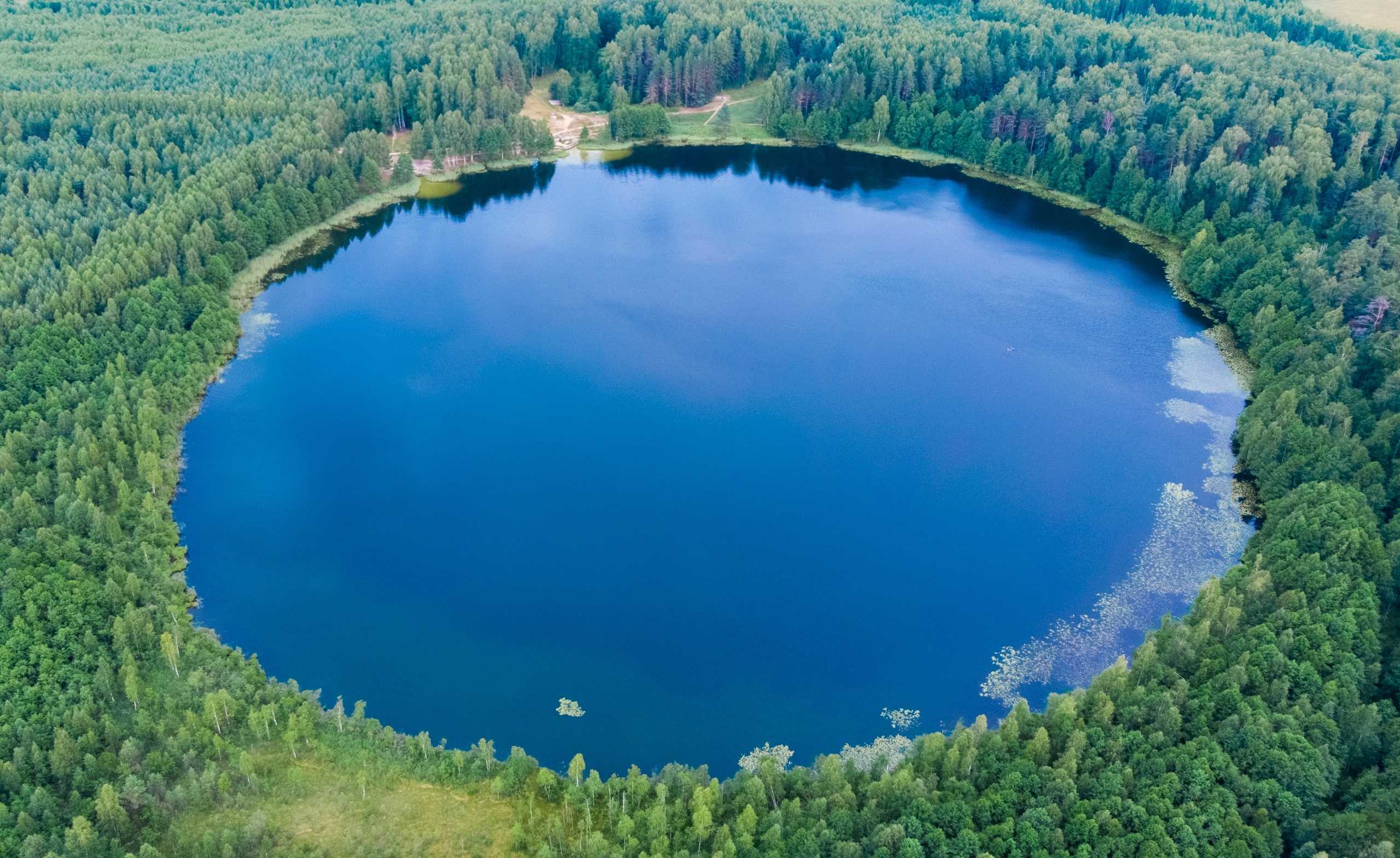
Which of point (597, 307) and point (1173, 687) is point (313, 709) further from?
point (597, 307)

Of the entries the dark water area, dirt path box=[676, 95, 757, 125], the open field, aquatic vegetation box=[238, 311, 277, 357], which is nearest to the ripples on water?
the dark water area

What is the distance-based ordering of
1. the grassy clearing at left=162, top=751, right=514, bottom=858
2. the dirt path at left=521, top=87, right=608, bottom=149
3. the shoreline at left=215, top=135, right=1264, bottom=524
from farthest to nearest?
the dirt path at left=521, top=87, right=608, bottom=149, the shoreline at left=215, top=135, right=1264, bottom=524, the grassy clearing at left=162, top=751, right=514, bottom=858

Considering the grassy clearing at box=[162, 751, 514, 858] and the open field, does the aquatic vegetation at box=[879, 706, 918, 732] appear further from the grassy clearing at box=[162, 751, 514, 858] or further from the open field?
the open field

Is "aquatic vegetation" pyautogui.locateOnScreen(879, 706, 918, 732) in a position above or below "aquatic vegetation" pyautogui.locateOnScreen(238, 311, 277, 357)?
below

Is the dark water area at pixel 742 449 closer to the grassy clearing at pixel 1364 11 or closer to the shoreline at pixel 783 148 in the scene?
the shoreline at pixel 783 148

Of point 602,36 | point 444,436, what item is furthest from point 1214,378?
point 602,36

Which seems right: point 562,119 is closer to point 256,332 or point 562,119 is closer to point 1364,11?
point 256,332

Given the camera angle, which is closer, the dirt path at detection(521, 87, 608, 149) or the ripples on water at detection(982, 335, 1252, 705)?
the ripples on water at detection(982, 335, 1252, 705)

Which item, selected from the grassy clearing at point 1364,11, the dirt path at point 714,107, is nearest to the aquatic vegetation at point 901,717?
the dirt path at point 714,107
